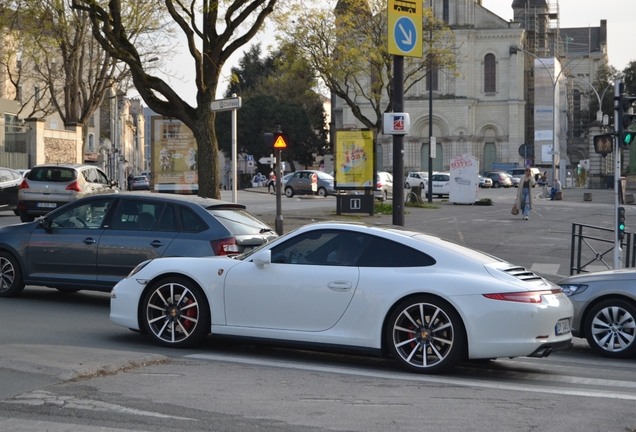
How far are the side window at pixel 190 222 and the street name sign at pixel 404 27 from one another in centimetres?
540

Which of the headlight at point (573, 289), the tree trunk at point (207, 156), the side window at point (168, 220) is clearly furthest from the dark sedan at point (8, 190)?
the headlight at point (573, 289)

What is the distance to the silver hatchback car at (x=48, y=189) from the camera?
25422 mm

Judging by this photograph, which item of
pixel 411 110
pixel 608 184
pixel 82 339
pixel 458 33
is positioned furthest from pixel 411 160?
pixel 82 339

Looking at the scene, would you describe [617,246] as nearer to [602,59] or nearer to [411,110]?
[411,110]

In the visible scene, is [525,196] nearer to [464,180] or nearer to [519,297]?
[464,180]

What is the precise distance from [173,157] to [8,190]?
212 inches

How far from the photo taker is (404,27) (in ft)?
49.5

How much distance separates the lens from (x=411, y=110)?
309 feet

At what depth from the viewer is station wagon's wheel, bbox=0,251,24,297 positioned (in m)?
11.8

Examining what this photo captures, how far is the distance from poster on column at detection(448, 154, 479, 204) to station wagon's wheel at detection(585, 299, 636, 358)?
32750mm

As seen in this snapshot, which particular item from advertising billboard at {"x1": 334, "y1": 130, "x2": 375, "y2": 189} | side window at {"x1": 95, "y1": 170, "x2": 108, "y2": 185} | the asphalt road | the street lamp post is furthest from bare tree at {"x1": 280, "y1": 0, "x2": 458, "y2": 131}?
the asphalt road

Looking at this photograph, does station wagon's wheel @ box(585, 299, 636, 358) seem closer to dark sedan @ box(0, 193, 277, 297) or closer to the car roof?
dark sedan @ box(0, 193, 277, 297)

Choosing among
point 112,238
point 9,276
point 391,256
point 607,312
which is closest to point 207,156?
point 9,276

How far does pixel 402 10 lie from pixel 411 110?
263 feet
